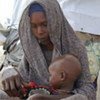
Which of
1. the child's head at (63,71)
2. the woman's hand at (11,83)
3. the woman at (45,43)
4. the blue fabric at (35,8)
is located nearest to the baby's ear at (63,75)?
the child's head at (63,71)

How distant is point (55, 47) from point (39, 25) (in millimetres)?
185

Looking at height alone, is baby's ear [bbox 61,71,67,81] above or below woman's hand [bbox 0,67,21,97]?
above

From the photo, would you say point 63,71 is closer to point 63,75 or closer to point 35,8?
point 63,75

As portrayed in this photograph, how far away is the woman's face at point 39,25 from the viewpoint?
1874mm

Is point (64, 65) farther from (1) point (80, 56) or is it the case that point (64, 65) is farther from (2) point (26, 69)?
(2) point (26, 69)

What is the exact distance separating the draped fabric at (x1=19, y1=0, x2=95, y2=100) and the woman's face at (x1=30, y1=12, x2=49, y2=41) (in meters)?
0.03

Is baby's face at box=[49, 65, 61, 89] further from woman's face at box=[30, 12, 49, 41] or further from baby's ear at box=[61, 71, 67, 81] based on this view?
woman's face at box=[30, 12, 49, 41]

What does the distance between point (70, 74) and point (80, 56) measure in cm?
25

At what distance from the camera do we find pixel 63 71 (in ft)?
5.67

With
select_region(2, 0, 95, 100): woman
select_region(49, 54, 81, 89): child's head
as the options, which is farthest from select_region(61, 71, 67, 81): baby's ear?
select_region(2, 0, 95, 100): woman

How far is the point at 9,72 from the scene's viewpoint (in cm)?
186

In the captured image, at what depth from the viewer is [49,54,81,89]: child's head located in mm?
1729

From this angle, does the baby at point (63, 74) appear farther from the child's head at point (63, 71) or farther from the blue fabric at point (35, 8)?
the blue fabric at point (35, 8)

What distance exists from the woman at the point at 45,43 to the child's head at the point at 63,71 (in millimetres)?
106
